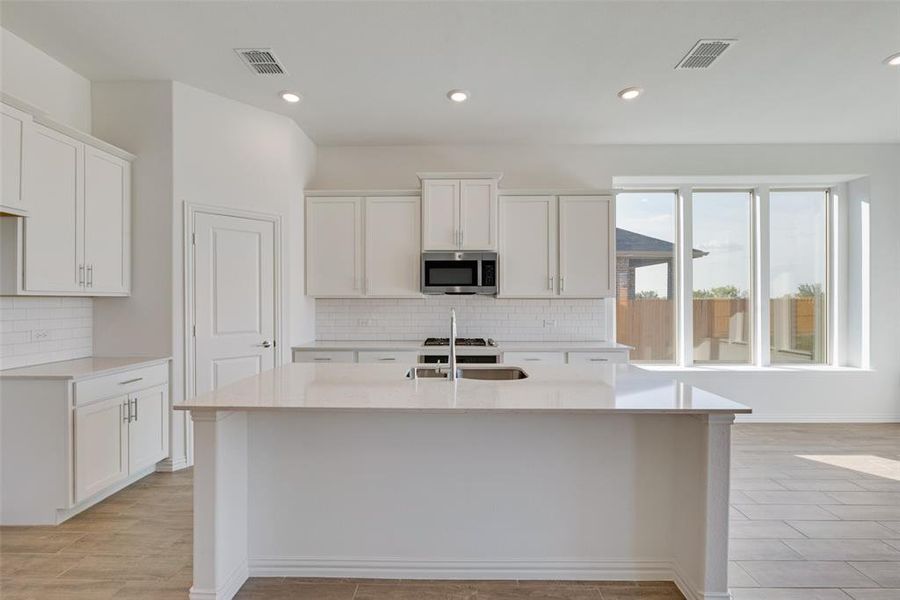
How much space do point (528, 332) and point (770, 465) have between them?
228 cm

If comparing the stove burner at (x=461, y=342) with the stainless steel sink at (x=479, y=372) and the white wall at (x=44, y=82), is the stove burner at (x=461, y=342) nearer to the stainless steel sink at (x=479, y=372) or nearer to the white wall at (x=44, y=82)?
the stainless steel sink at (x=479, y=372)

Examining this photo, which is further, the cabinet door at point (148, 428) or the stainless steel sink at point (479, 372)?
the cabinet door at point (148, 428)

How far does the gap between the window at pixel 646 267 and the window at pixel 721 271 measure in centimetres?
29

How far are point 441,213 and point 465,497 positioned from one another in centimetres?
286

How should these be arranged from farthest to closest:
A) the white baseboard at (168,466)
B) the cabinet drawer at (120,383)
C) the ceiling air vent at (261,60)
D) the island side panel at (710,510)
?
1. the white baseboard at (168,466)
2. the ceiling air vent at (261,60)
3. the cabinet drawer at (120,383)
4. the island side panel at (710,510)

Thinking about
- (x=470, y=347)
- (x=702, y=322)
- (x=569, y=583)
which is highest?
(x=702, y=322)

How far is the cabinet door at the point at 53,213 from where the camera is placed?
2674 mm

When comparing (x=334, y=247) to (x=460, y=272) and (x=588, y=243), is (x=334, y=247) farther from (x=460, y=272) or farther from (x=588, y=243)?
(x=588, y=243)

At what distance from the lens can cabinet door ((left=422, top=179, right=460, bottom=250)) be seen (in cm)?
441

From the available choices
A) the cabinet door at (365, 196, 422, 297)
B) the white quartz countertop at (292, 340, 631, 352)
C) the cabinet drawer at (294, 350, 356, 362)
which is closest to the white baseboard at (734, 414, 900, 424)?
the white quartz countertop at (292, 340, 631, 352)

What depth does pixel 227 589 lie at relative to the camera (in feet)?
6.48

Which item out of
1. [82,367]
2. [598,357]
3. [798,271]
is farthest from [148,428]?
[798,271]

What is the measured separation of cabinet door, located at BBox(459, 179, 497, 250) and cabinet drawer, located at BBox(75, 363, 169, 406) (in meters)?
2.66

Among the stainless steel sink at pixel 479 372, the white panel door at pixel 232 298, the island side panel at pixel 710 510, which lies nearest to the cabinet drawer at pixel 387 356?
the white panel door at pixel 232 298
